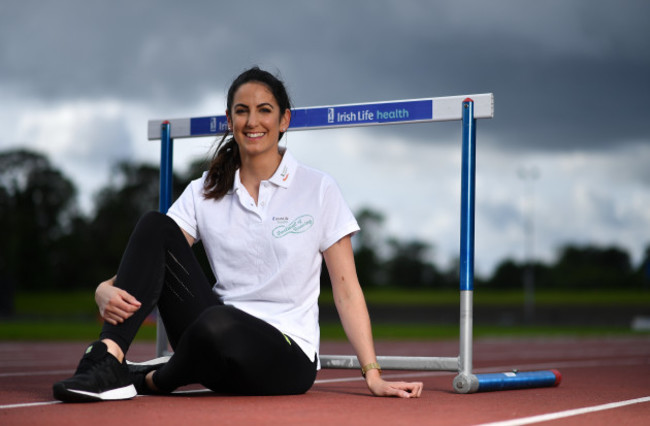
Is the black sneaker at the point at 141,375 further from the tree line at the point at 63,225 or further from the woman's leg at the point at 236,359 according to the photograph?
the tree line at the point at 63,225

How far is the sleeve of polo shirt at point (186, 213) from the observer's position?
395 cm

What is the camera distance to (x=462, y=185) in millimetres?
4586

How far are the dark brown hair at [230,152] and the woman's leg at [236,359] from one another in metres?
0.70

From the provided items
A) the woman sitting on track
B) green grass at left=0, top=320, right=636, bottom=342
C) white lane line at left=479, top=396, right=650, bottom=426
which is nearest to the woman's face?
the woman sitting on track

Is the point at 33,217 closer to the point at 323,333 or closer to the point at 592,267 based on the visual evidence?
the point at 323,333

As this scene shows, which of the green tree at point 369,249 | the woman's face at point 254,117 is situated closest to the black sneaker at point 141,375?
the woman's face at point 254,117

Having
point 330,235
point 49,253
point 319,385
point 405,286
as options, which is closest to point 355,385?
point 319,385

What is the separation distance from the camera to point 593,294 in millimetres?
64500

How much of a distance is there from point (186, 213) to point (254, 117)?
0.54 metres

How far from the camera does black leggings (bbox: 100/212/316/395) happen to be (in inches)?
136

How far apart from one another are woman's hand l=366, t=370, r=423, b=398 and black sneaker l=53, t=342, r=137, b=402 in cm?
110

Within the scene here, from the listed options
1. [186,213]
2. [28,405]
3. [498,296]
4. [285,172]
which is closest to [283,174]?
[285,172]

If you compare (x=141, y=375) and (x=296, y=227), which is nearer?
(x=296, y=227)

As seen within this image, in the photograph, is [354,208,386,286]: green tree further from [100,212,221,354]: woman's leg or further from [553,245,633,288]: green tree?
[100,212,221,354]: woman's leg
